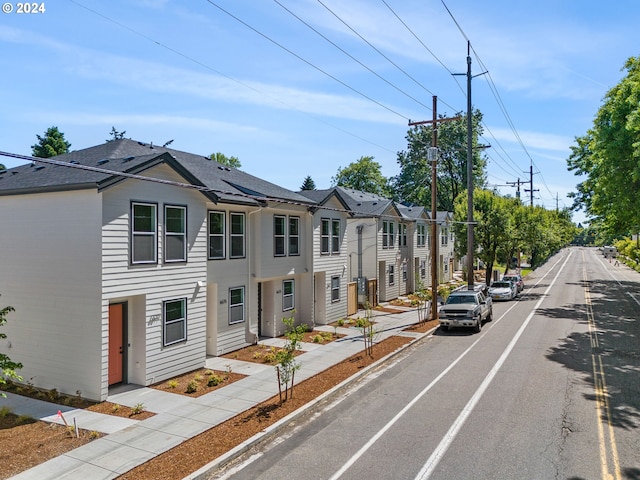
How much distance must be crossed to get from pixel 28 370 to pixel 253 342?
26.5ft

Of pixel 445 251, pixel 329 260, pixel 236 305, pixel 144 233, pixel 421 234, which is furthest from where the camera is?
pixel 445 251

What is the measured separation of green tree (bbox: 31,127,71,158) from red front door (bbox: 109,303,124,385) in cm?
4052

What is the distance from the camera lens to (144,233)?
43.0ft

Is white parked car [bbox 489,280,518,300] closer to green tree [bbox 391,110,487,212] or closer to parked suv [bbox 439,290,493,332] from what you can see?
parked suv [bbox 439,290,493,332]

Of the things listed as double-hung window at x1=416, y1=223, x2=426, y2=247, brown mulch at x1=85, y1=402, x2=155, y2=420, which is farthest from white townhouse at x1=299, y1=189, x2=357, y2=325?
double-hung window at x1=416, y1=223, x2=426, y2=247

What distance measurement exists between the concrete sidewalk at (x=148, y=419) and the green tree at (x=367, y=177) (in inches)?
2082

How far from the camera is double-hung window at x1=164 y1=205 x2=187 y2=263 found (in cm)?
1391

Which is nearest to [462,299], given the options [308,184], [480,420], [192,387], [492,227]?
[480,420]

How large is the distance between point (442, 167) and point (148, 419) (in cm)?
5955

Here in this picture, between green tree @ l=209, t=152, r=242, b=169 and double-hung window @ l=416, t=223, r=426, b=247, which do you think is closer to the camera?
double-hung window @ l=416, t=223, r=426, b=247

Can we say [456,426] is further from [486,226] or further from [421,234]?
A: [421,234]

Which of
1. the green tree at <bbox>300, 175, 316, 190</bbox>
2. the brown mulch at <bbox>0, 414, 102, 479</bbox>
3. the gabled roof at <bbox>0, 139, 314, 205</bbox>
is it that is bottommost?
the brown mulch at <bbox>0, 414, 102, 479</bbox>

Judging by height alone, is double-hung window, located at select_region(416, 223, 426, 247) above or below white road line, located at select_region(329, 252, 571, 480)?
above

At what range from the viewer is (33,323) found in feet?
43.3
